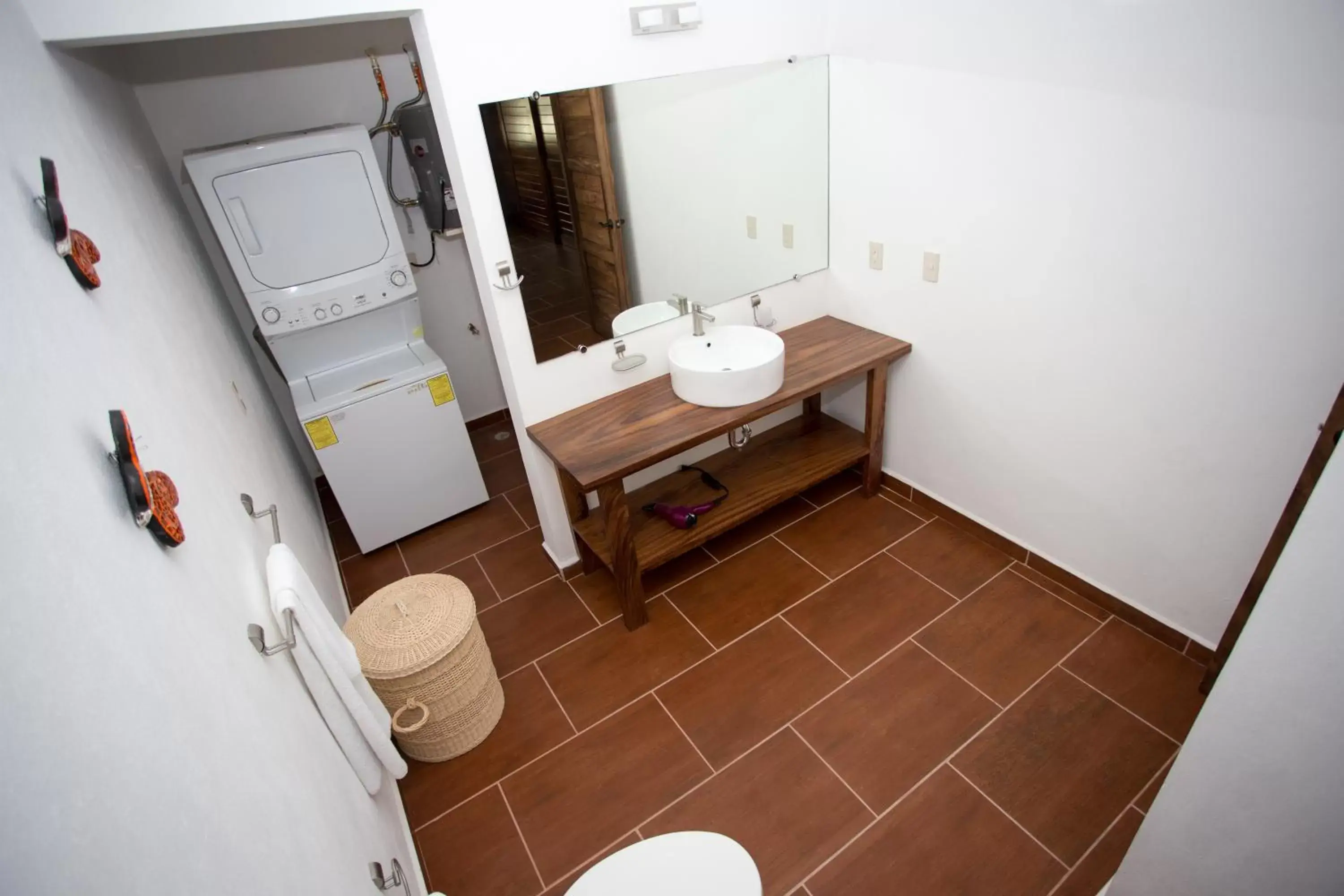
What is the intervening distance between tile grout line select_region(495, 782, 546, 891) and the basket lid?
1.52ft

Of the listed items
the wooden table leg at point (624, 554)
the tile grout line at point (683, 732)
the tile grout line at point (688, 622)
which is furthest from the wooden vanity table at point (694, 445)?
the tile grout line at point (683, 732)

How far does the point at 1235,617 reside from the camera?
189 centimetres

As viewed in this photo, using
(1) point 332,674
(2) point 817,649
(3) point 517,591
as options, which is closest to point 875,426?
(2) point 817,649

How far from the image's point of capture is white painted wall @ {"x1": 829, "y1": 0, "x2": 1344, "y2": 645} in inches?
60.1

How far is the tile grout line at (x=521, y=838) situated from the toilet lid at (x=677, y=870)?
45 centimetres

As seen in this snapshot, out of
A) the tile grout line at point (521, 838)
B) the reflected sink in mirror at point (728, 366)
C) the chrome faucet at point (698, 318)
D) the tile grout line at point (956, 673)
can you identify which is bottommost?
the tile grout line at point (521, 838)

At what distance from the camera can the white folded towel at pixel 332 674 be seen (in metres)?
1.32

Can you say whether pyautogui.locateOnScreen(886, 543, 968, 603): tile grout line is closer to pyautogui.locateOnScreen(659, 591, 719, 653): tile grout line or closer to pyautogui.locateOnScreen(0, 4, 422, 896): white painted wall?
pyautogui.locateOnScreen(659, 591, 719, 653): tile grout line

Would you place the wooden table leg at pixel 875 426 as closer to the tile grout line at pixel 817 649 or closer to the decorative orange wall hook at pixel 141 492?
the tile grout line at pixel 817 649

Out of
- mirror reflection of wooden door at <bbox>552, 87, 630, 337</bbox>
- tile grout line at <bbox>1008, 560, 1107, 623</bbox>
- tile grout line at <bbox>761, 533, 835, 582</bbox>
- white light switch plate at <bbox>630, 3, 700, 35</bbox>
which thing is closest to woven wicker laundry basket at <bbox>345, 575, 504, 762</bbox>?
mirror reflection of wooden door at <bbox>552, 87, 630, 337</bbox>

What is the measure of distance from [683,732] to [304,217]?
7.45ft

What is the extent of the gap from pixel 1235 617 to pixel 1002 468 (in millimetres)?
799

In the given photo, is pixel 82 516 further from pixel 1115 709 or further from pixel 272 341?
pixel 1115 709

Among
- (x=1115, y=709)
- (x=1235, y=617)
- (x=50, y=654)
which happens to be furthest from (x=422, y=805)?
(x=1235, y=617)
